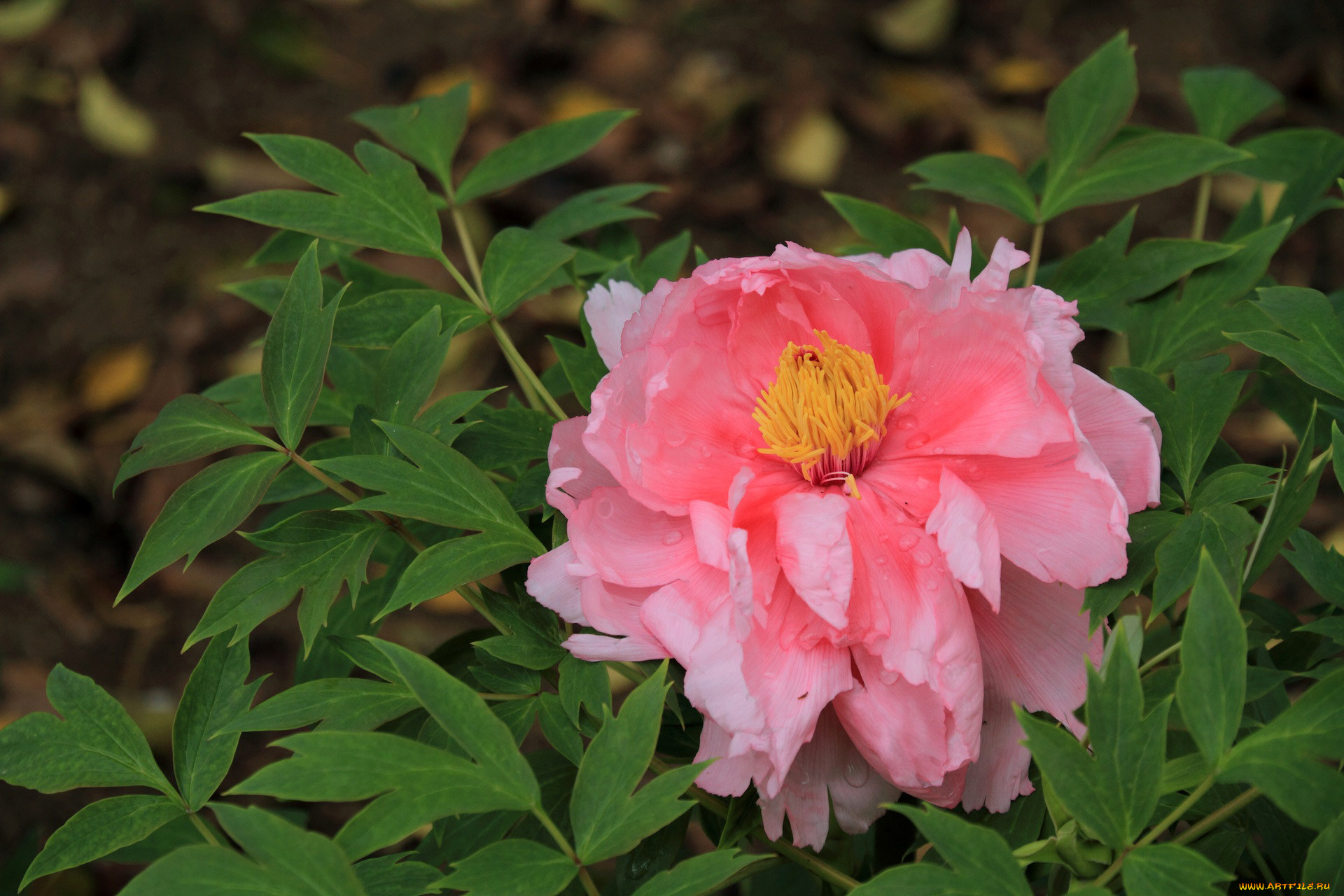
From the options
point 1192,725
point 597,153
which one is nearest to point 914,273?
point 1192,725

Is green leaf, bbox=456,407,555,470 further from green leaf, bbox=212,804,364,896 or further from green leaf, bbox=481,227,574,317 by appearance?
green leaf, bbox=212,804,364,896

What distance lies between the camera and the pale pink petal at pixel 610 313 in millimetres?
559

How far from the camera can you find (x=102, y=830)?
0.51 meters

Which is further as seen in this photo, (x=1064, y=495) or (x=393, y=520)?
(x=393, y=520)

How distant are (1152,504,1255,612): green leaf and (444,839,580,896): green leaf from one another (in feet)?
0.86

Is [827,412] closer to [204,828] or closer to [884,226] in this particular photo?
[884,226]

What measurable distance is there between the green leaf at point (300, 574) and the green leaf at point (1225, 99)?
0.68 meters

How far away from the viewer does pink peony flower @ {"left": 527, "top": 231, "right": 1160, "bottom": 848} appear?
0.46 meters

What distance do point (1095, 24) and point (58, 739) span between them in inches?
83.6

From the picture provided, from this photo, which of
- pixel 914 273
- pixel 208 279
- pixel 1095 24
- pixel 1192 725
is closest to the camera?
pixel 1192 725

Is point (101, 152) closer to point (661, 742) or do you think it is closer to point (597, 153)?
point (597, 153)

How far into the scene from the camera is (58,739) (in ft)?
1.75

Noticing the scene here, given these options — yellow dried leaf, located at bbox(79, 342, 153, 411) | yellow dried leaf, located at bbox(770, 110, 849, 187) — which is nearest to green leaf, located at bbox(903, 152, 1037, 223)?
yellow dried leaf, located at bbox(770, 110, 849, 187)

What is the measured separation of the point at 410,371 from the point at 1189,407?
0.38 m
